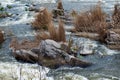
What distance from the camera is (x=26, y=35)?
13.5 meters

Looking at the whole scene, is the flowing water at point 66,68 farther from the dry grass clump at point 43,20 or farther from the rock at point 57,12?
the rock at point 57,12

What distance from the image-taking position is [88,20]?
1371cm

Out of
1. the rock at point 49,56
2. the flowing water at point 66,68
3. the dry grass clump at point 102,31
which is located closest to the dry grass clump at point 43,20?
the flowing water at point 66,68

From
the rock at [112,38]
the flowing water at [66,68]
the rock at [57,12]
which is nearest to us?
the flowing water at [66,68]

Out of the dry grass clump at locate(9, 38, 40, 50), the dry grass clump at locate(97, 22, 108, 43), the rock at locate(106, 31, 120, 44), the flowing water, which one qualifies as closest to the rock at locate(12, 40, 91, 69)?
the flowing water

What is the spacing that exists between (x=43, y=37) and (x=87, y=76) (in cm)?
331

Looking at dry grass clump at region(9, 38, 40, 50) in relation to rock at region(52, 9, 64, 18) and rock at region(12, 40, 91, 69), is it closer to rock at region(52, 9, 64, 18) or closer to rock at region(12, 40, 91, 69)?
rock at region(12, 40, 91, 69)

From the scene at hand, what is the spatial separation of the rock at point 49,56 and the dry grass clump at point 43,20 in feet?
12.8

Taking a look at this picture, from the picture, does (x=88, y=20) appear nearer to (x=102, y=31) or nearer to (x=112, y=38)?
(x=102, y=31)

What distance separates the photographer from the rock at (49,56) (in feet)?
30.9

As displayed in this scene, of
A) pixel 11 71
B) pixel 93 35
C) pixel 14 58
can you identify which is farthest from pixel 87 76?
pixel 93 35

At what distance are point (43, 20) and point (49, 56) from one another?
16.0 ft

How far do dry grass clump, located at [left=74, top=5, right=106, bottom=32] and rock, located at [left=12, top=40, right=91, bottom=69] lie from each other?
3.38m

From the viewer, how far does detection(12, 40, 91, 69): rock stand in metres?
9.43
